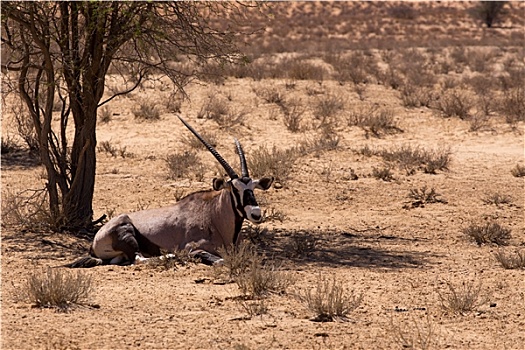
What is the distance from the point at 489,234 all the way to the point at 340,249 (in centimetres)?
165

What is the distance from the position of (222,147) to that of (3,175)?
3.67 m

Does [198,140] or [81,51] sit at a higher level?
[81,51]

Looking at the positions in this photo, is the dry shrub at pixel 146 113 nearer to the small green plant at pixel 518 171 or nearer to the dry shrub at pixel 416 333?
the small green plant at pixel 518 171

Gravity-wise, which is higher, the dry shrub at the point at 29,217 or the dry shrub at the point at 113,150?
the dry shrub at the point at 29,217

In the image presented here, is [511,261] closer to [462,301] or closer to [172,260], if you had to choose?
[462,301]

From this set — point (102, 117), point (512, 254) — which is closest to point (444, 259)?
point (512, 254)

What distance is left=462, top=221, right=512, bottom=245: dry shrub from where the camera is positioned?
410 inches

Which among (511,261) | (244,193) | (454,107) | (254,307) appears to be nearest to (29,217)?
(244,193)

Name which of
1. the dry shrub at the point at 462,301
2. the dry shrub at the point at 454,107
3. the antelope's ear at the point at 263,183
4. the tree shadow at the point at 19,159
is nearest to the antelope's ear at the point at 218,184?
the antelope's ear at the point at 263,183

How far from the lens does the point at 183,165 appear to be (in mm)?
14211

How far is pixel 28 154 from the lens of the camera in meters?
15.7

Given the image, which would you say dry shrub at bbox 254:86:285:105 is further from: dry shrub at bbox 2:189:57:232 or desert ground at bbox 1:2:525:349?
dry shrub at bbox 2:189:57:232

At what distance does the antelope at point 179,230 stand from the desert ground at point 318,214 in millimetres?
282

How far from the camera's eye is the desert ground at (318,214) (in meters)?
6.75
